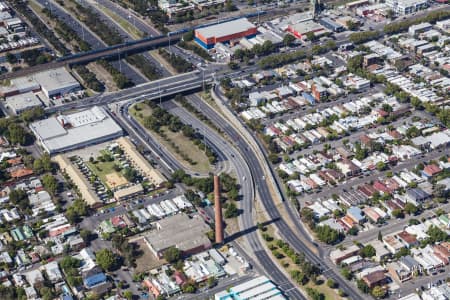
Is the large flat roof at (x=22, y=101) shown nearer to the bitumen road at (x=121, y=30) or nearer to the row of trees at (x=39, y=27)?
the row of trees at (x=39, y=27)

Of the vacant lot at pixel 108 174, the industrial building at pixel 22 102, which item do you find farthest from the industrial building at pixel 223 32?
the vacant lot at pixel 108 174

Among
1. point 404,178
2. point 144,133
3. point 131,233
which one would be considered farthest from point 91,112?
point 404,178

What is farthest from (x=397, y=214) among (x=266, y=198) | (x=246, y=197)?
(x=246, y=197)

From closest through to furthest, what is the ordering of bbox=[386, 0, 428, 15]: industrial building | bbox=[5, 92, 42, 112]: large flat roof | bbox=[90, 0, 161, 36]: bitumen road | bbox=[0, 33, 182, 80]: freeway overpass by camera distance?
1. bbox=[5, 92, 42, 112]: large flat roof
2. bbox=[0, 33, 182, 80]: freeway overpass
3. bbox=[90, 0, 161, 36]: bitumen road
4. bbox=[386, 0, 428, 15]: industrial building

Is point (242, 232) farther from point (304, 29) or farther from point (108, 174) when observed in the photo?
point (304, 29)

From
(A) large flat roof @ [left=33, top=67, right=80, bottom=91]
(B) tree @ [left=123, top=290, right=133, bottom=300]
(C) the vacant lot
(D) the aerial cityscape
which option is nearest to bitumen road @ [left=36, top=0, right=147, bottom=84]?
(D) the aerial cityscape

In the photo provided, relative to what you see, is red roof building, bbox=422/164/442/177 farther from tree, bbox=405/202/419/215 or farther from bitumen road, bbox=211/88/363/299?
bitumen road, bbox=211/88/363/299
